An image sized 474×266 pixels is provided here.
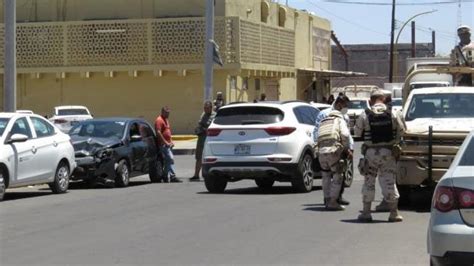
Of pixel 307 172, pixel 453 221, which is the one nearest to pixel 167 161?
pixel 307 172

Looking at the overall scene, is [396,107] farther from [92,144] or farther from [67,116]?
[67,116]

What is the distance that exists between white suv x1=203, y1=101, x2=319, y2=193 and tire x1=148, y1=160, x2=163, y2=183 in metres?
3.82

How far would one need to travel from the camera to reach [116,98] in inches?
1660

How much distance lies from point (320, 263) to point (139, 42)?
105 feet

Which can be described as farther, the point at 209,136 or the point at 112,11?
the point at 112,11

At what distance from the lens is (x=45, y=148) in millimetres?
17281

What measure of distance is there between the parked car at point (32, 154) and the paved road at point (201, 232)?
0.48 metres

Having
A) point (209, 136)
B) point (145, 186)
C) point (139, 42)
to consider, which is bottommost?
point (145, 186)

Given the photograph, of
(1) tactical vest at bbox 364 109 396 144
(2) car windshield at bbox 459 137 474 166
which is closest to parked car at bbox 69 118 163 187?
(1) tactical vest at bbox 364 109 396 144

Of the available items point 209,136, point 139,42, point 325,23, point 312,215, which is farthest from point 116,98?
point 312,215

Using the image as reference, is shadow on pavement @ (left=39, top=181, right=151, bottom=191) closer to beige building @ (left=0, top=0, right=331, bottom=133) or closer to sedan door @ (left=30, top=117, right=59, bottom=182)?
sedan door @ (left=30, top=117, right=59, bottom=182)

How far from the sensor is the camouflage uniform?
1385cm

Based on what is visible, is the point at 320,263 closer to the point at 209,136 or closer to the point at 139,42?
the point at 209,136

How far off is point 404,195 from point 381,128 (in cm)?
242
